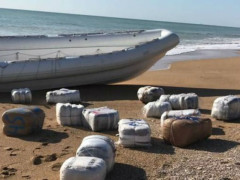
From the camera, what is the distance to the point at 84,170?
3463mm

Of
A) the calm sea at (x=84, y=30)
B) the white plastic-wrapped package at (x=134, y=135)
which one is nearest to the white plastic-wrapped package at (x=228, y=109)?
the white plastic-wrapped package at (x=134, y=135)

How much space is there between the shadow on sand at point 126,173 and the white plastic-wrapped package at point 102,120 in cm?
131

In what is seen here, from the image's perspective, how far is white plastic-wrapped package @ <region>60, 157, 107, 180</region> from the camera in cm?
345

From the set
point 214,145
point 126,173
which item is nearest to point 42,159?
point 126,173

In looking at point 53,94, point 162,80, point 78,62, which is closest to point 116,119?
point 53,94

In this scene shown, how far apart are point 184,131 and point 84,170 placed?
1671 millimetres

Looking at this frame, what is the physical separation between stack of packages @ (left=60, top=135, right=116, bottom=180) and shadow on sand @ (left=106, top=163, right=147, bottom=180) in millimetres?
67

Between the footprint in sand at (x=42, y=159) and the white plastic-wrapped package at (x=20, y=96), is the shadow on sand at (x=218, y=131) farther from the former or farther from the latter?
the white plastic-wrapped package at (x=20, y=96)

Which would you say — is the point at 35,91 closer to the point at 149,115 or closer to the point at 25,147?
the point at 149,115

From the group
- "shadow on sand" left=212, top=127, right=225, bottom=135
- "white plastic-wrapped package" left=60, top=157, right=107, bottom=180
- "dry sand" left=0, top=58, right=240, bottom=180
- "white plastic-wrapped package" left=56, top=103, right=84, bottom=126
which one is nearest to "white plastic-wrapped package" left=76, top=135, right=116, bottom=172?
"dry sand" left=0, top=58, right=240, bottom=180

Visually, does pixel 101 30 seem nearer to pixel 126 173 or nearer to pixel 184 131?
pixel 184 131

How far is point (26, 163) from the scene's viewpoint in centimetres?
432

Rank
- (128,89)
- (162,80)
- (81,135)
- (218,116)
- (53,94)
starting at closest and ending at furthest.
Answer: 1. (81,135)
2. (218,116)
3. (53,94)
4. (128,89)
5. (162,80)

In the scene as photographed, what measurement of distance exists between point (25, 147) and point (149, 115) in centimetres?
218
